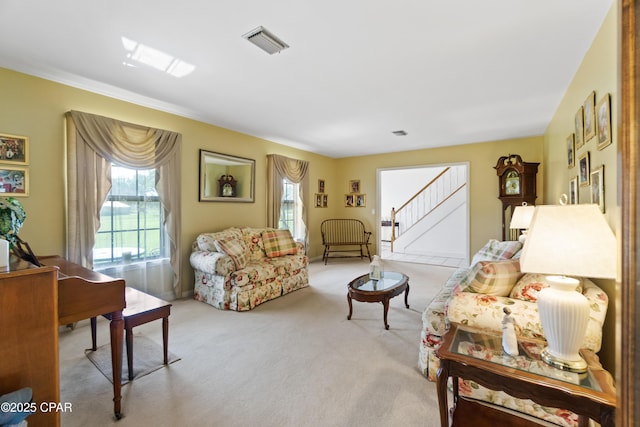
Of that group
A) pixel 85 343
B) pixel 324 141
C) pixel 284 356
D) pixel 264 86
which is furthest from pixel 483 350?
pixel 324 141

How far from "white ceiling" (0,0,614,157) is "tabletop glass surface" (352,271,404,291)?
2109mm

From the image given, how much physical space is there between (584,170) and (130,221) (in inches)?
178

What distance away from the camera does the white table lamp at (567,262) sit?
1271 mm

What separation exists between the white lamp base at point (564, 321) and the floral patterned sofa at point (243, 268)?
2840 mm

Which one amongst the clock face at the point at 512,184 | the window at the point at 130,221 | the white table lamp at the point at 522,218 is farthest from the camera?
the clock face at the point at 512,184

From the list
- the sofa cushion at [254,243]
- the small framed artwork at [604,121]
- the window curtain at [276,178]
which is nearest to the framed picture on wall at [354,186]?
the window curtain at [276,178]

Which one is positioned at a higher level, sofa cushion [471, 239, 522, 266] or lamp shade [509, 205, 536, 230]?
lamp shade [509, 205, 536, 230]

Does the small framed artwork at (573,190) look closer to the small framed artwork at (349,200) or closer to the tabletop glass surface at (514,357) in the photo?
the tabletop glass surface at (514,357)

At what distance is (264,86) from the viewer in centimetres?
300

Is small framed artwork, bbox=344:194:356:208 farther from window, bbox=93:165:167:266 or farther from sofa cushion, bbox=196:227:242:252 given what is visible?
window, bbox=93:165:167:266

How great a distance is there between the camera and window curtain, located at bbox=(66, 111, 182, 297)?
282cm

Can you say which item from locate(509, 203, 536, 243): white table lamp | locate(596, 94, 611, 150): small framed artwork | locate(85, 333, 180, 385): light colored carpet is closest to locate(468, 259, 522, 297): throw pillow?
locate(596, 94, 611, 150): small framed artwork

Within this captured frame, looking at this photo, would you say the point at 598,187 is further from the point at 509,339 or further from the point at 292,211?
the point at 292,211

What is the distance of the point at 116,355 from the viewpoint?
5.66ft
